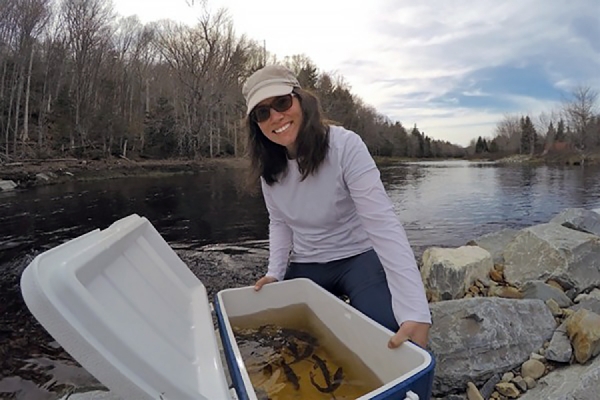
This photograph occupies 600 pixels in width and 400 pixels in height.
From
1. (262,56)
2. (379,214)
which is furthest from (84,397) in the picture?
(262,56)

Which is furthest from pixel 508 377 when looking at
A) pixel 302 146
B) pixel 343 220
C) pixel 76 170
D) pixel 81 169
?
A: pixel 81 169

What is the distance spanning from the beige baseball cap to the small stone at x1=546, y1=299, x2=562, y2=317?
210 centimetres

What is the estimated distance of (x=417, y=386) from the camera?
3.69 feet

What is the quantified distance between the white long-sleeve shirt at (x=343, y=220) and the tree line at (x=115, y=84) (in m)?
17.3

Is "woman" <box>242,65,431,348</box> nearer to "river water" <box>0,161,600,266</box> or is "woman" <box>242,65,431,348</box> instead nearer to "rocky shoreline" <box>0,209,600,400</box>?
"rocky shoreline" <box>0,209,600,400</box>

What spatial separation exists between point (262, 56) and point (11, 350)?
3332 centimetres

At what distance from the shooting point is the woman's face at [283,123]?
1.84 m

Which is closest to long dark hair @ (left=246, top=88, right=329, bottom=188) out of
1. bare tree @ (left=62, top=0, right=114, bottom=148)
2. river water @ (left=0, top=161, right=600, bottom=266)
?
river water @ (left=0, top=161, right=600, bottom=266)

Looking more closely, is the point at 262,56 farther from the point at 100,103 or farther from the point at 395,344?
the point at 395,344

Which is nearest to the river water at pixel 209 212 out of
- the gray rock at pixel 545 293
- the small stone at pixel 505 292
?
the small stone at pixel 505 292

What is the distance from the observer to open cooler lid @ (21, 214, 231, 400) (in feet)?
2.77

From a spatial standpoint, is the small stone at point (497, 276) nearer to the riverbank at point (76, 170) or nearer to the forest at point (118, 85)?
the riverbank at point (76, 170)

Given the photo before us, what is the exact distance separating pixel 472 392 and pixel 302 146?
53.0 inches

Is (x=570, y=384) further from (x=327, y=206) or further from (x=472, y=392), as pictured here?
(x=327, y=206)
